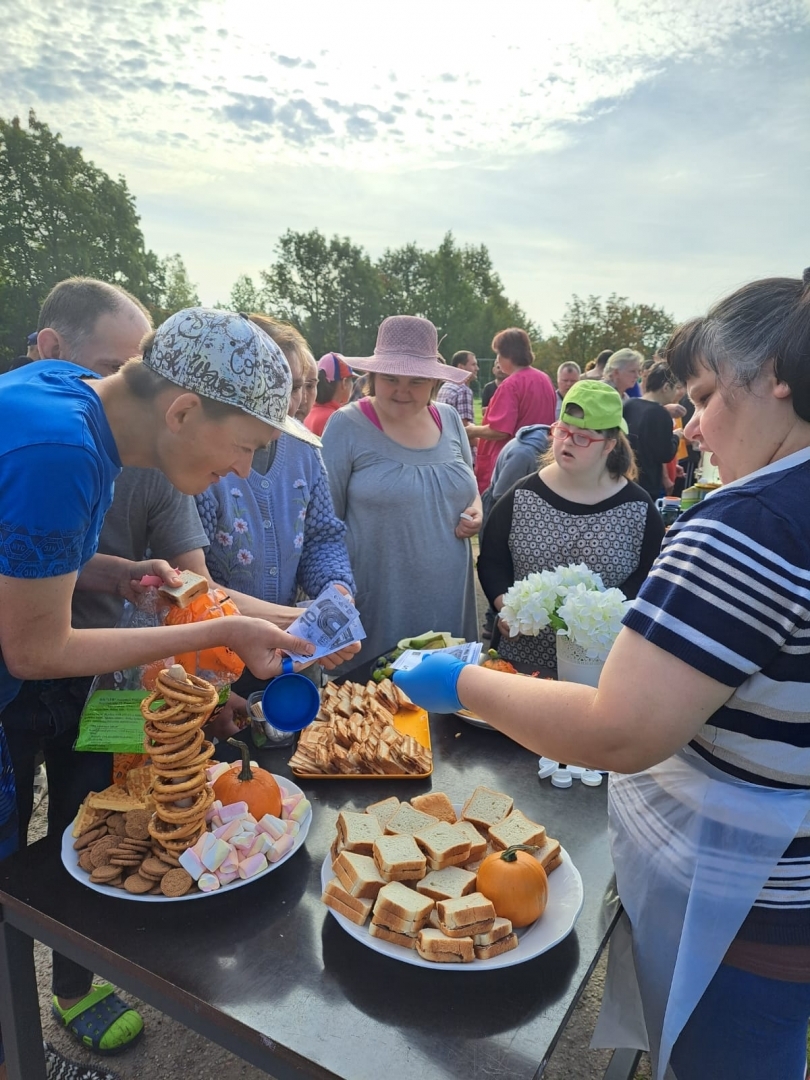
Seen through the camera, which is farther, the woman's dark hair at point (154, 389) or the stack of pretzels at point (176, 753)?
the woman's dark hair at point (154, 389)

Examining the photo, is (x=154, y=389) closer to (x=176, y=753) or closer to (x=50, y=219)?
(x=176, y=753)

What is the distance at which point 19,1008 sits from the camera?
1.46 meters

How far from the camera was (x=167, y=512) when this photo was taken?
7.16 feet

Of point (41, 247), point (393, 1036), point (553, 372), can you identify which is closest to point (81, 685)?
point (393, 1036)

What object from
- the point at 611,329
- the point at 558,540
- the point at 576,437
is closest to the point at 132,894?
the point at 558,540

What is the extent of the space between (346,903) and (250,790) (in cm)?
38

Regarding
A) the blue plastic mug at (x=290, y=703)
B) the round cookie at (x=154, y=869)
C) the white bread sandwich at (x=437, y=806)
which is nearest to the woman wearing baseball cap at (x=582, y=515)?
the blue plastic mug at (x=290, y=703)

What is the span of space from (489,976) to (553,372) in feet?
105

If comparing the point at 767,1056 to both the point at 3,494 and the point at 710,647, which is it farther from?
the point at 3,494

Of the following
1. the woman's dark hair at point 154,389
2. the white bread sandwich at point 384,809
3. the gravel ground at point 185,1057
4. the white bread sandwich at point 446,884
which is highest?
the woman's dark hair at point 154,389

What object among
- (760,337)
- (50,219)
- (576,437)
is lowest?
(576,437)

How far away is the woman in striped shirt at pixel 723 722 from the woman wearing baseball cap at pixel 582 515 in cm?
155

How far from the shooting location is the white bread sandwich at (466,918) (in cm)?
119

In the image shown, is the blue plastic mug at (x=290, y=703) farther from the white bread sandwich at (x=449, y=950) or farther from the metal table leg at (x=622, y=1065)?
the metal table leg at (x=622, y=1065)
